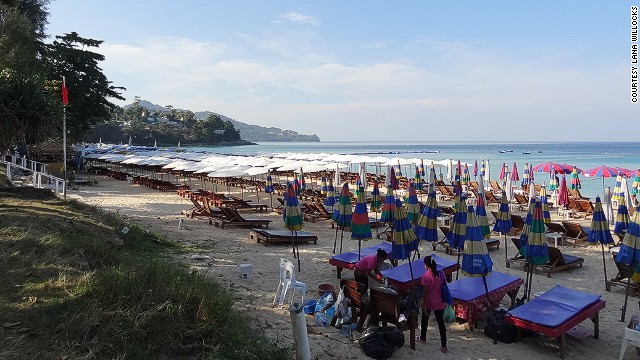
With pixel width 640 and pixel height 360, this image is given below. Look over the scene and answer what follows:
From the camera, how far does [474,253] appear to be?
617 cm

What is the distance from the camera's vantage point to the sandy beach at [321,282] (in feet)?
17.9

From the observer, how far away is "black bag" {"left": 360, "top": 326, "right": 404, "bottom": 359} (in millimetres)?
4949

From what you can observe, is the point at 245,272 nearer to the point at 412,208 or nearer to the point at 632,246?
the point at 412,208

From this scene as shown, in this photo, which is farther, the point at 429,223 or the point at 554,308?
the point at 429,223

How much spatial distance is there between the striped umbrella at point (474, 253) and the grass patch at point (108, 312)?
312cm

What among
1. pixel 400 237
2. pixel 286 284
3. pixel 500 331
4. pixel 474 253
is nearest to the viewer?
pixel 500 331

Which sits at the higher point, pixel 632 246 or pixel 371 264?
pixel 632 246

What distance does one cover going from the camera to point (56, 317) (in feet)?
13.2

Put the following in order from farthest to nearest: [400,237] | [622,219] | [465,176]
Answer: [465,176] < [622,219] < [400,237]

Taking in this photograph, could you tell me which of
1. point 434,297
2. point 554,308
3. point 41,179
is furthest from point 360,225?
point 41,179

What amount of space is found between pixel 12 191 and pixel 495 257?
515 inches

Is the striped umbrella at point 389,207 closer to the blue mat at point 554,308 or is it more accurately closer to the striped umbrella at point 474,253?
the striped umbrella at point 474,253

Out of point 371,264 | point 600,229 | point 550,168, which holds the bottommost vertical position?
point 371,264

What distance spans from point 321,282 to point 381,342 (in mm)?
3431
